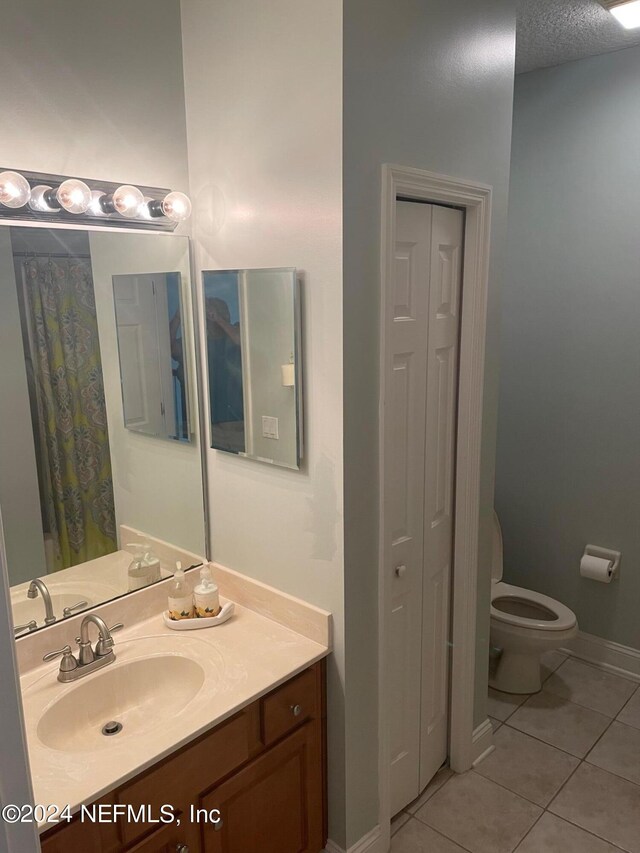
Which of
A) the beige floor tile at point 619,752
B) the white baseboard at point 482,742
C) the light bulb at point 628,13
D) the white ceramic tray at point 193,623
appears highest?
the light bulb at point 628,13

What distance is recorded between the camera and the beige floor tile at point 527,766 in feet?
7.97

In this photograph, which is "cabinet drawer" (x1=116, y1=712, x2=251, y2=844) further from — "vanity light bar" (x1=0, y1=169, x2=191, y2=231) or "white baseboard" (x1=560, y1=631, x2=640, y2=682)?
"white baseboard" (x1=560, y1=631, x2=640, y2=682)

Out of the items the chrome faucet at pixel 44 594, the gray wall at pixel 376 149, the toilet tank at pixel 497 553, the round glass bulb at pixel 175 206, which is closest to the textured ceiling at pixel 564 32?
the gray wall at pixel 376 149

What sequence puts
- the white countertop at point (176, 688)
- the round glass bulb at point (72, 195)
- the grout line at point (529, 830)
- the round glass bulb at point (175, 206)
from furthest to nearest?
the grout line at point (529, 830) < the round glass bulb at point (175, 206) < the round glass bulb at point (72, 195) < the white countertop at point (176, 688)

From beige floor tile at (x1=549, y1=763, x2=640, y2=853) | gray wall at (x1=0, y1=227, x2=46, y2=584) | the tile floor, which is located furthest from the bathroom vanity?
beige floor tile at (x1=549, y1=763, x2=640, y2=853)

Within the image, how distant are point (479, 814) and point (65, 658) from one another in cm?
153

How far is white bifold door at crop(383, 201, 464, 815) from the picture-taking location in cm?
199

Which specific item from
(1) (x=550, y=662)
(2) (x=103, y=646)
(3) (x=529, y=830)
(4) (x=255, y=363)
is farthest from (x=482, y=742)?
(4) (x=255, y=363)

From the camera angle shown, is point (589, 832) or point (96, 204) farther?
point (589, 832)

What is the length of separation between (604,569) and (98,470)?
2.30m

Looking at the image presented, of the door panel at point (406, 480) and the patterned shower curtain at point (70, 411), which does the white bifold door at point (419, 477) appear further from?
the patterned shower curtain at point (70, 411)

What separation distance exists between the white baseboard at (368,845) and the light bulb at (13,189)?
2.09m

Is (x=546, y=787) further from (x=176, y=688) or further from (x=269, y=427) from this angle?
(x=269, y=427)

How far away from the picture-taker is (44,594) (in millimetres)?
1889
